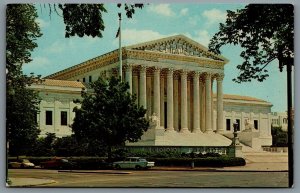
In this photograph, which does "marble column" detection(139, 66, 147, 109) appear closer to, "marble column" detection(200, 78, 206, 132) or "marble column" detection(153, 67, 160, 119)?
"marble column" detection(153, 67, 160, 119)

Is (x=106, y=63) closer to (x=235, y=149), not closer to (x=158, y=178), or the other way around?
(x=158, y=178)

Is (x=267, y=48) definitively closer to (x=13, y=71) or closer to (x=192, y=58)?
(x=192, y=58)

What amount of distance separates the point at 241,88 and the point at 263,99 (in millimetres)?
308

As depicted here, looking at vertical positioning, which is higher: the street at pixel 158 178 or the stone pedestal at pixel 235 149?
the stone pedestal at pixel 235 149

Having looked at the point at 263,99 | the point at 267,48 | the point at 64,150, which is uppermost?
the point at 267,48

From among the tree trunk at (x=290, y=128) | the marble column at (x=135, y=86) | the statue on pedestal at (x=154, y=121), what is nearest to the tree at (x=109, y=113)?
the marble column at (x=135, y=86)

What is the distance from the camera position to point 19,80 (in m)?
9.25

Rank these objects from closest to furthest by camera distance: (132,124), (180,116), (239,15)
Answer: (239,15)
(132,124)
(180,116)

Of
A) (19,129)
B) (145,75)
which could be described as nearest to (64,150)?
(19,129)

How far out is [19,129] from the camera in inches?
365

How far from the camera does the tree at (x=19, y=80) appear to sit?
9070mm

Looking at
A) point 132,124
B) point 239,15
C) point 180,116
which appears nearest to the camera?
point 239,15

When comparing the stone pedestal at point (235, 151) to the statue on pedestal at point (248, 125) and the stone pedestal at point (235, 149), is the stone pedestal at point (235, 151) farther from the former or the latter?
the statue on pedestal at point (248, 125)

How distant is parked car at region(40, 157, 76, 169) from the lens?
369 inches
